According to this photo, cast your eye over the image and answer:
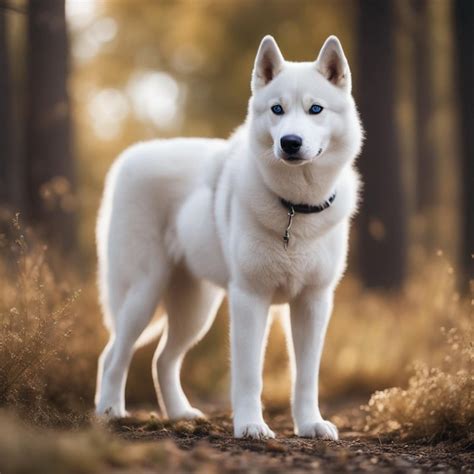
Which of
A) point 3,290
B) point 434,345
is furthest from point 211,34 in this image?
point 3,290

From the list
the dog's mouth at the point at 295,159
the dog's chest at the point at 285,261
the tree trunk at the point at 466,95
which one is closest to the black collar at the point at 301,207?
the dog's chest at the point at 285,261

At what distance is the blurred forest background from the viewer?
16.1ft

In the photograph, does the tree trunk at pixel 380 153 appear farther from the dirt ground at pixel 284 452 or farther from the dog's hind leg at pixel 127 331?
the dirt ground at pixel 284 452

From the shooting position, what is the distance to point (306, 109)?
391 cm

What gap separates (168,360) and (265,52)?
2150mm

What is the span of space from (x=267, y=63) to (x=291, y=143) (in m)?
0.71

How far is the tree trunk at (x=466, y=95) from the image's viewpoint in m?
8.05

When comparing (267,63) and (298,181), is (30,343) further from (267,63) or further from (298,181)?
(267,63)

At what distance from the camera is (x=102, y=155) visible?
19484 millimetres

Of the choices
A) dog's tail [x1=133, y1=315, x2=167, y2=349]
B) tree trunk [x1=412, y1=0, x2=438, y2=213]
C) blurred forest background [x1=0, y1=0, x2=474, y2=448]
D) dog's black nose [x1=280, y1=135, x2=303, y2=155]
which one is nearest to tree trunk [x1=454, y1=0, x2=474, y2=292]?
blurred forest background [x1=0, y1=0, x2=474, y2=448]

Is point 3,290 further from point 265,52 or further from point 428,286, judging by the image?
point 428,286

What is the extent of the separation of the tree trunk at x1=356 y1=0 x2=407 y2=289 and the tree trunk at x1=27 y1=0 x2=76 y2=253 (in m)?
3.78

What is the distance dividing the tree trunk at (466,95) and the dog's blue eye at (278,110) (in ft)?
14.8

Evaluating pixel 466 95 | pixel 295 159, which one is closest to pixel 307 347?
pixel 295 159
